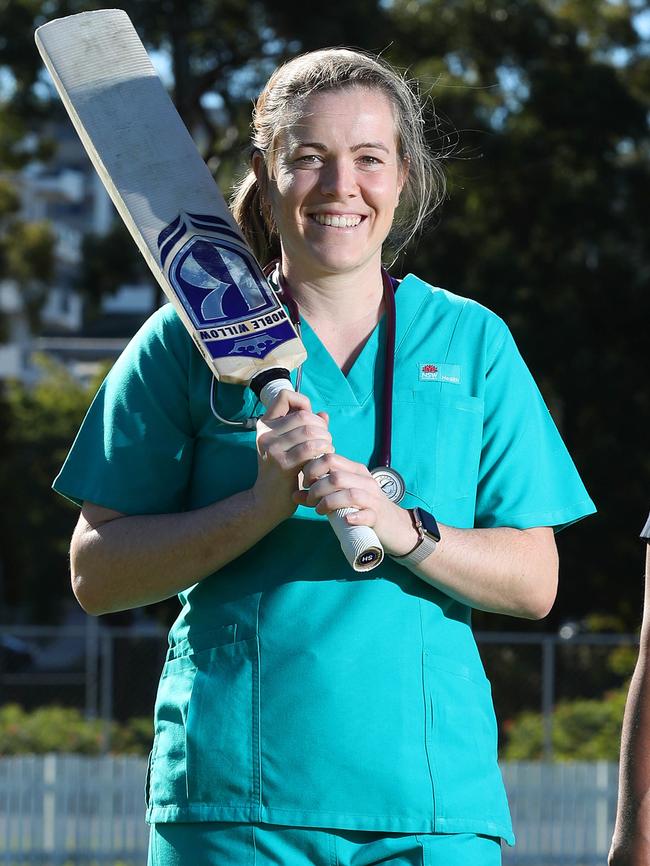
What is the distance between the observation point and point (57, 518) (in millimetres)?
33031

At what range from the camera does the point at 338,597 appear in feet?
7.84

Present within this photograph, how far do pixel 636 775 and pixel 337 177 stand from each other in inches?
45.9

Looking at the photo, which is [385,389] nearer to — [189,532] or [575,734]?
[189,532]

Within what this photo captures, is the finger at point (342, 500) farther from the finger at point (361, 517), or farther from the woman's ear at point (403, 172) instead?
the woman's ear at point (403, 172)

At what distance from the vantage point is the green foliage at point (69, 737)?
1400 centimetres

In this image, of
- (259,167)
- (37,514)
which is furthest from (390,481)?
(37,514)

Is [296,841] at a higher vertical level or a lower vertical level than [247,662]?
lower

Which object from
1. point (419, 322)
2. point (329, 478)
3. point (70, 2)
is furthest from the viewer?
point (70, 2)

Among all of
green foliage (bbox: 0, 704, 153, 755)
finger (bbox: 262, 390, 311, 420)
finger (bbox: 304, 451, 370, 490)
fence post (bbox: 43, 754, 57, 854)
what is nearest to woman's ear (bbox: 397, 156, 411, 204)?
finger (bbox: 262, 390, 311, 420)

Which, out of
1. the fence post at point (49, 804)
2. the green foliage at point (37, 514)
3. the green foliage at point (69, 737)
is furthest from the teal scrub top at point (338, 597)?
the green foliage at point (37, 514)

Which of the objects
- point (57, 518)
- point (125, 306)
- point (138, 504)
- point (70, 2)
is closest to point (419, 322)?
point (138, 504)

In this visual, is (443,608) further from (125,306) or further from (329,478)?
(125,306)

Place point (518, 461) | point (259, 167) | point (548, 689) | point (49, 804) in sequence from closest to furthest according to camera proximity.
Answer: point (518, 461) < point (259, 167) < point (49, 804) < point (548, 689)

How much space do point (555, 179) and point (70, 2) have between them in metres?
6.92
